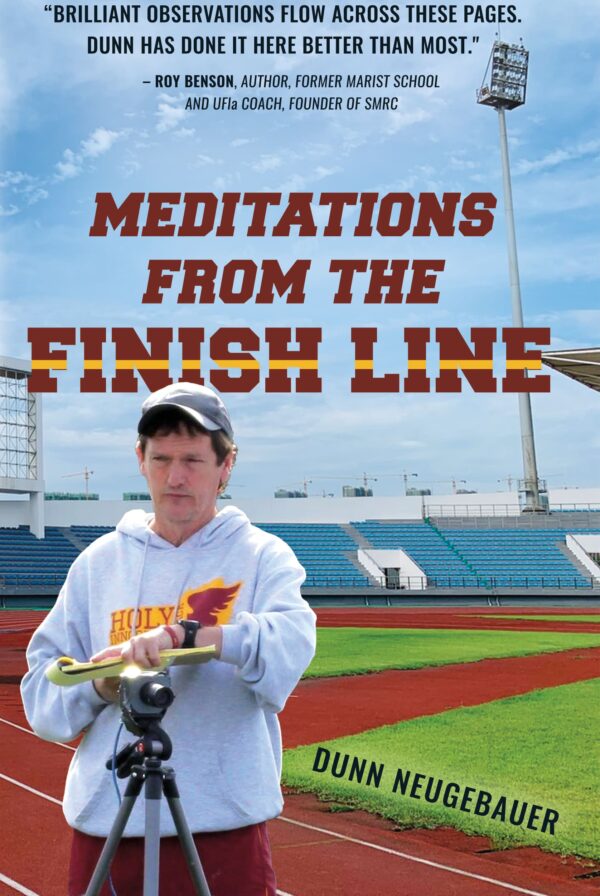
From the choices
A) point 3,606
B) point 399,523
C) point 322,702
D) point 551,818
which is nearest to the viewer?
point 551,818

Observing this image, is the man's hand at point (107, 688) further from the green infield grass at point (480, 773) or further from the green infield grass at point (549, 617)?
the green infield grass at point (549, 617)

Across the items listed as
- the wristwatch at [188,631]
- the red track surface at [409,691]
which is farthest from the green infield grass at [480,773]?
the wristwatch at [188,631]

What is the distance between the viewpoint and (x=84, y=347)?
55.7 ft

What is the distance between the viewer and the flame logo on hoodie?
2.38 m

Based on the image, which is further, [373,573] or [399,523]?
[399,523]

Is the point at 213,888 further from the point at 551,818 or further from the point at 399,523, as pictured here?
the point at 399,523

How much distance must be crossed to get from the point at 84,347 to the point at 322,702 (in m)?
7.91

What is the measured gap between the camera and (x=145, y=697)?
2.09m

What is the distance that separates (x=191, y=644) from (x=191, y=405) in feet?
2.01

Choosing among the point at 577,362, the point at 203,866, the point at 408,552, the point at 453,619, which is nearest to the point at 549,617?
the point at 453,619

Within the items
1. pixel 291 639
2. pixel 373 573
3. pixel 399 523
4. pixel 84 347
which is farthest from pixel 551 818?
pixel 399 523

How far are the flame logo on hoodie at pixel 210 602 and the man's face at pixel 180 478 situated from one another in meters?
0.17

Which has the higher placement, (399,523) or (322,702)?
(399,523)

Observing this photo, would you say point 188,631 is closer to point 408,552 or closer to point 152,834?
point 152,834
